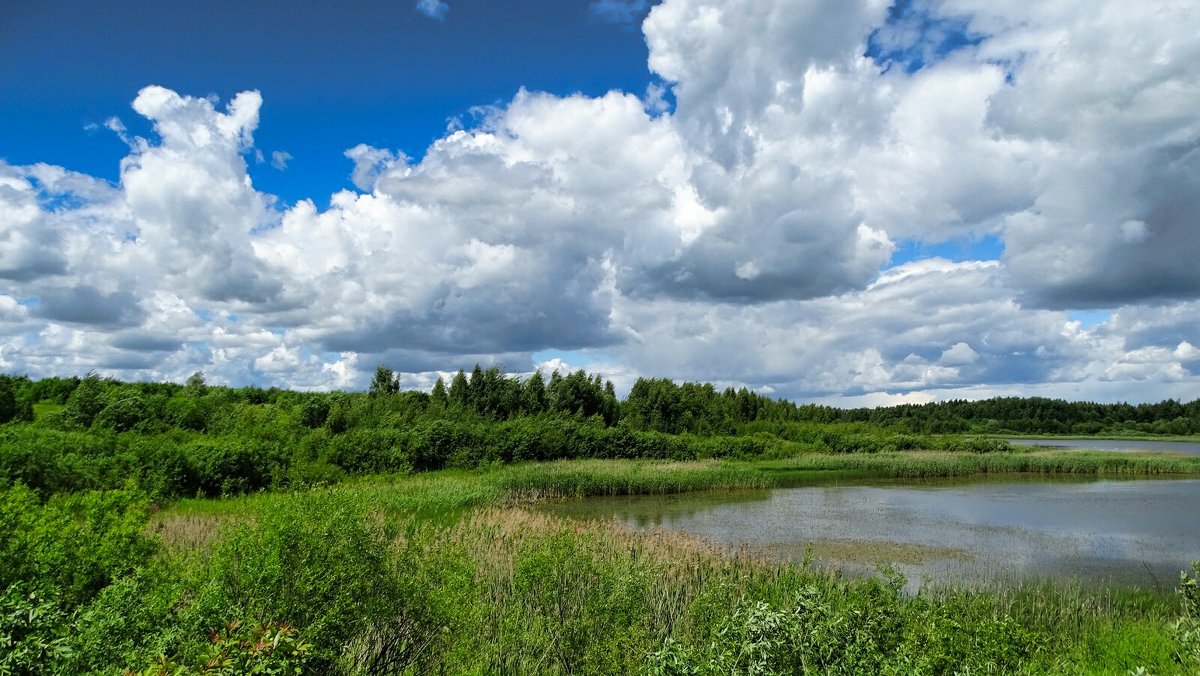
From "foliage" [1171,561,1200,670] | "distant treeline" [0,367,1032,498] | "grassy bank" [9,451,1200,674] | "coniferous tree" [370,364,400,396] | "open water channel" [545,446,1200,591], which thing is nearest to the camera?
"grassy bank" [9,451,1200,674]

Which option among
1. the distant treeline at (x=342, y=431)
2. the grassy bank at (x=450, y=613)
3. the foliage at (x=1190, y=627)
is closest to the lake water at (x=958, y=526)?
the grassy bank at (x=450, y=613)

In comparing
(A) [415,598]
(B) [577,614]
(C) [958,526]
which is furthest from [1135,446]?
(A) [415,598]

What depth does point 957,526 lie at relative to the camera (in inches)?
A: 1214

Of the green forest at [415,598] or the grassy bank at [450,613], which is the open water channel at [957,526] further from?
the grassy bank at [450,613]

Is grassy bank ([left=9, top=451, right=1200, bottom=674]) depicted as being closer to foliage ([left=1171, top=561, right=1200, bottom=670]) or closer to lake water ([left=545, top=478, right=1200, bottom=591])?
foliage ([left=1171, top=561, right=1200, bottom=670])

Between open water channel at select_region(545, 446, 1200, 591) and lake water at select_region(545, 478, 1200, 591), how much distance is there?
0.06 m

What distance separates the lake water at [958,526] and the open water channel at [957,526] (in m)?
0.06

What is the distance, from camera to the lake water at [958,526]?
21734 millimetres

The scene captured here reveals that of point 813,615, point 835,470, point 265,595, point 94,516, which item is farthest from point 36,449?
point 835,470

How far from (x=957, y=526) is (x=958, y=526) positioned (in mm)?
72

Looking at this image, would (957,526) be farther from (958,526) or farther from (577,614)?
(577,614)

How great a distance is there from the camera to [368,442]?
45562mm

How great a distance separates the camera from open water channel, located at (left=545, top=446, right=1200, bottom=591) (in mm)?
21672

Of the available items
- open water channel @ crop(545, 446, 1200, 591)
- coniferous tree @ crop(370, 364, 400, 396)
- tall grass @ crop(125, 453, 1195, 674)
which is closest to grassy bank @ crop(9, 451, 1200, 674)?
tall grass @ crop(125, 453, 1195, 674)
